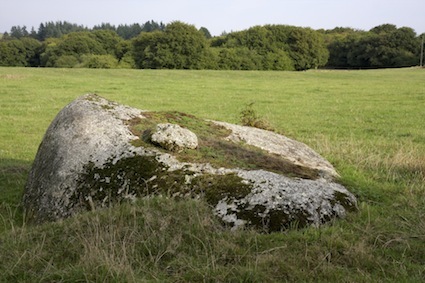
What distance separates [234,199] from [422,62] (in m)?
95.2

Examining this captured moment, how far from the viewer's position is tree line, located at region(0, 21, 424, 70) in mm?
85500

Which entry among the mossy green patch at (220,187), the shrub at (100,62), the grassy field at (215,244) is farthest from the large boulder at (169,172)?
the shrub at (100,62)

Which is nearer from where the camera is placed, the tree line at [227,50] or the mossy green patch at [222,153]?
the mossy green patch at [222,153]

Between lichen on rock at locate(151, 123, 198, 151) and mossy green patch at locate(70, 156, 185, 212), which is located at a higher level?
lichen on rock at locate(151, 123, 198, 151)

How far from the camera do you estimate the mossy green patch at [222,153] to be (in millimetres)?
7312

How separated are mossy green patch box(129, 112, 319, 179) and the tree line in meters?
74.2

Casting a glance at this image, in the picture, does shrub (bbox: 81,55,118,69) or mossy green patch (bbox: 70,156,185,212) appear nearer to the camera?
mossy green patch (bbox: 70,156,185,212)

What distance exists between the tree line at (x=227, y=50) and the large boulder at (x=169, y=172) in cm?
7447

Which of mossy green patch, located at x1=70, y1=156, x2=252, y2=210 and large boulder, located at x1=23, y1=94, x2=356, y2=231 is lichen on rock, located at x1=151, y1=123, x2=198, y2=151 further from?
mossy green patch, located at x1=70, y1=156, x2=252, y2=210

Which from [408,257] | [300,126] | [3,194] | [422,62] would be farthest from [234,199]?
[422,62]

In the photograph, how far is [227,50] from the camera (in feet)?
297

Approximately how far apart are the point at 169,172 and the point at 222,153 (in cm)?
133

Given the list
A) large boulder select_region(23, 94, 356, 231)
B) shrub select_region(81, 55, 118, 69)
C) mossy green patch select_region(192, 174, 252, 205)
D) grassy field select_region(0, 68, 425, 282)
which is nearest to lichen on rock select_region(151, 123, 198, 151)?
large boulder select_region(23, 94, 356, 231)

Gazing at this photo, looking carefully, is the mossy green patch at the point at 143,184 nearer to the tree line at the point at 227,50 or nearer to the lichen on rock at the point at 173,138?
the lichen on rock at the point at 173,138
